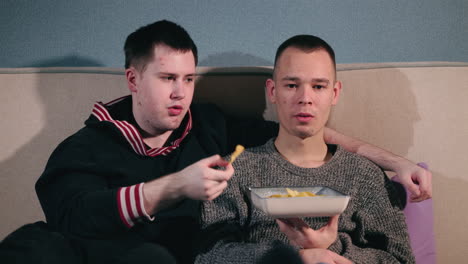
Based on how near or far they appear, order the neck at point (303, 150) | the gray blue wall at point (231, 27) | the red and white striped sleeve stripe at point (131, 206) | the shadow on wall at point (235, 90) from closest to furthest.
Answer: the red and white striped sleeve stripe at point (131, 206) → the neck at point (303, 150) → the shadow on wall at point (235, 90) → the gray blue wall at point (231, 27)

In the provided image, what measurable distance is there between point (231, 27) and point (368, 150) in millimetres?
734

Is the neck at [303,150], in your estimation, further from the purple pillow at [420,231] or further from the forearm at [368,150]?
the purple pillow at [420,231]

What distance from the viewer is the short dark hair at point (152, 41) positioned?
1292mm

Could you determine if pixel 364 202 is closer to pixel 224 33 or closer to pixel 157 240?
pixel 157 240

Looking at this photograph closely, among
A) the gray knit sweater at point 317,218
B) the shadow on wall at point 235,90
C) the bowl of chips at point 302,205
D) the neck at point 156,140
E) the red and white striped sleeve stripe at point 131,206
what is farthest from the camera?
the shadow on wall at point 235,90

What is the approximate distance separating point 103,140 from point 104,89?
0.90 feet

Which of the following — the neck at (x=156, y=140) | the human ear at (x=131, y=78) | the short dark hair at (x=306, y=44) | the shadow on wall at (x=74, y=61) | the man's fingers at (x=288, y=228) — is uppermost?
the short dark hair at (x=306, y=44)

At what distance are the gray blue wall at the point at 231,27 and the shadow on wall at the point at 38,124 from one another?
0.26 metres

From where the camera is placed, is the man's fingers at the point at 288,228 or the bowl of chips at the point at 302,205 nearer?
the bowl of chips at the point at 302,205

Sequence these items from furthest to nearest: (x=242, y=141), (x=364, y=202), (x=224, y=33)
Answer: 1. (x=224, y=33)
2. (x=242, y=141)
3. (x=364, y=202)

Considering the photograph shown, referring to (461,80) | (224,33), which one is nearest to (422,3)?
(461,80)

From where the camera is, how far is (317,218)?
3.81ft

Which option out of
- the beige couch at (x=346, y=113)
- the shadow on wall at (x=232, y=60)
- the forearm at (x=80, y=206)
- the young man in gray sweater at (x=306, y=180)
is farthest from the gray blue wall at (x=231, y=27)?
the forearm at (x=80, y=206)

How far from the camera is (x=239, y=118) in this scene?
146 cm
